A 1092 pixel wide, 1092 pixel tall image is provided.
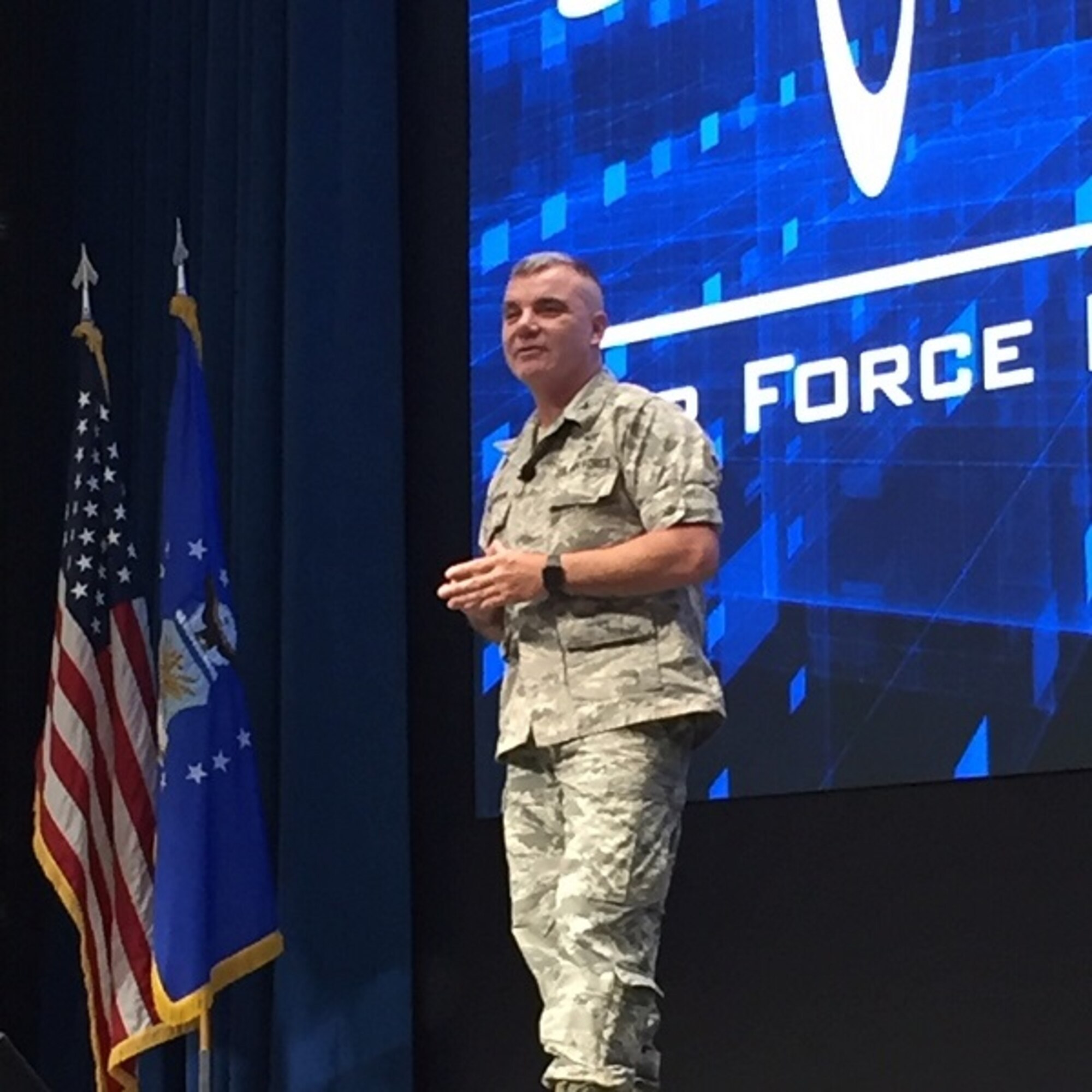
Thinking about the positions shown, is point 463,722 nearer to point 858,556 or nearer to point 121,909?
point 121,909

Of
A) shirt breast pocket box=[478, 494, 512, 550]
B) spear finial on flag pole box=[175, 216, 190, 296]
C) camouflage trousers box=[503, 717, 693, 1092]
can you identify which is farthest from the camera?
spear finial on flag pole box=[175, 216, 190, 296]

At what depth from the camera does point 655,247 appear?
431 centimetres

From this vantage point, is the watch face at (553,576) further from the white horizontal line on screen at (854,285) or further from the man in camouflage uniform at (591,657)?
the white horizontal line on screen at (854,285)

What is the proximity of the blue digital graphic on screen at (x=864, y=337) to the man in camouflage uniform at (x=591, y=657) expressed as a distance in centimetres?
82

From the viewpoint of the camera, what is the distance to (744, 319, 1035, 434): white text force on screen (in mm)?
3697

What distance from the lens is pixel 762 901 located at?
13.5 ft

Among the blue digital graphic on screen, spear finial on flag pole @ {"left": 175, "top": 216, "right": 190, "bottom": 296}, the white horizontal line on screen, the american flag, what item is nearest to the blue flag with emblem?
spear finial on flag pole @ {"left": 175, "top": 216, "right": 190, "bottom": 296}

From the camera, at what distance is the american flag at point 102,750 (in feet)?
15.5

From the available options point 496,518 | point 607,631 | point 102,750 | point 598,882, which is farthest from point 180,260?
point 598,882

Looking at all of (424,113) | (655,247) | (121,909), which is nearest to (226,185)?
(424,113)

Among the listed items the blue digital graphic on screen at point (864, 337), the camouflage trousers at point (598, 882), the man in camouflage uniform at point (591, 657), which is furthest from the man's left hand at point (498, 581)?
the blue digital graphic on screen at point (864, 337)

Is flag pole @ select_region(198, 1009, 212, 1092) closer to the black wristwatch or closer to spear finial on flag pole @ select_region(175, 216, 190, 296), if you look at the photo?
spear finial on flag pole @ select_region(175, 216, 190, 296)

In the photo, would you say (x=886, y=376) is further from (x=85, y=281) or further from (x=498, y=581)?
(x=85, y=281)

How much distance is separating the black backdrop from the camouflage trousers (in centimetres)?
96
